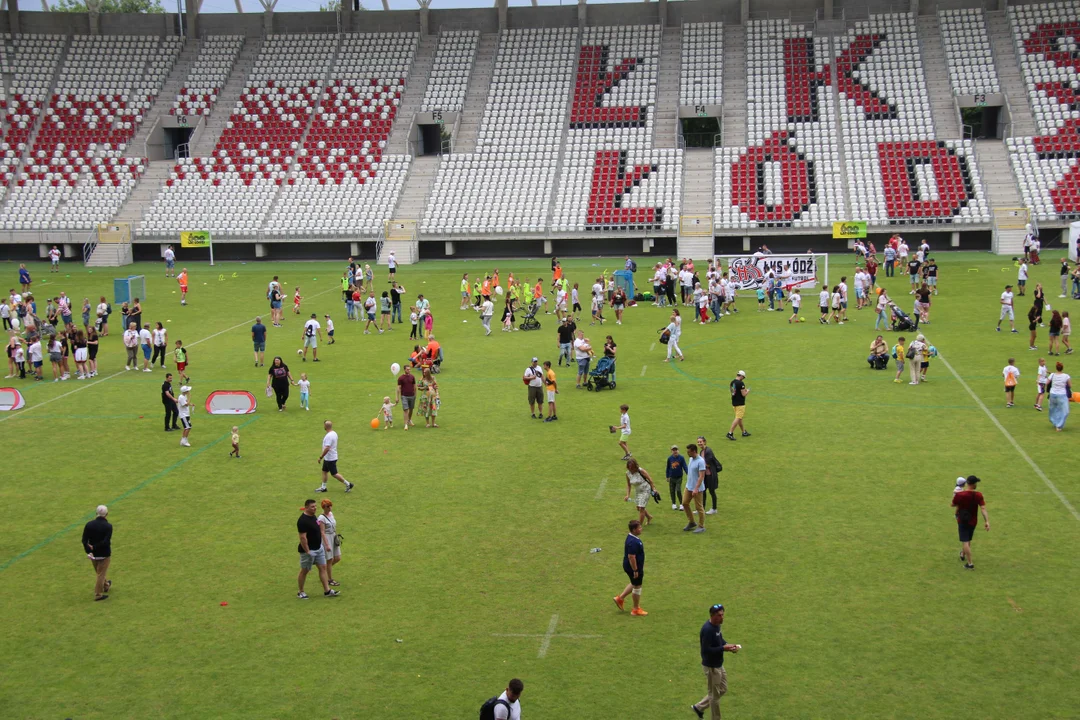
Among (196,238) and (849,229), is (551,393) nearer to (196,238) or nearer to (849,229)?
(849,229)

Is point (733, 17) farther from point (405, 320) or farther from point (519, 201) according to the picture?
point (405, 320)

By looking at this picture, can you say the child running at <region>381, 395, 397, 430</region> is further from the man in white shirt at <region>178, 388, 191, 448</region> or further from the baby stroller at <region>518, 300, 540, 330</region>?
the baby stroller at <region>518, 300, 540, 330</region>

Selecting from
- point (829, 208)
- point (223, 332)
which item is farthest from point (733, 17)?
point (223, 332)

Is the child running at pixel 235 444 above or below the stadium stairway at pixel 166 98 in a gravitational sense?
below

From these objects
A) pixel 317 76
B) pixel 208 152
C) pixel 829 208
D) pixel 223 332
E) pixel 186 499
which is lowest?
pixel 186 499

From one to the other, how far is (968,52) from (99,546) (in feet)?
199

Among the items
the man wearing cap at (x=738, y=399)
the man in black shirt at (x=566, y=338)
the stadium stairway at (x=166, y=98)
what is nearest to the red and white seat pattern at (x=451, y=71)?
the stadium stairway at (x=166, y=98)

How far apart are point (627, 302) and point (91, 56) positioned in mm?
46288

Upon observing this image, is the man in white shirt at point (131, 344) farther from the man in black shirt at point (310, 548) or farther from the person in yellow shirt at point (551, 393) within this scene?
the man in black shirt at point (310, 548)

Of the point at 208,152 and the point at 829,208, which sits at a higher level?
the point at 208,152

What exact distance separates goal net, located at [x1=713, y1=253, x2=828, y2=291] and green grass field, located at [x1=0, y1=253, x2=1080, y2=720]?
37.8 ft

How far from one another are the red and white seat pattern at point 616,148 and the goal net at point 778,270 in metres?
12.8

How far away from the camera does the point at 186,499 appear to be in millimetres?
21109

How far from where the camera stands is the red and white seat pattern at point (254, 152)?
59875 millimetres
